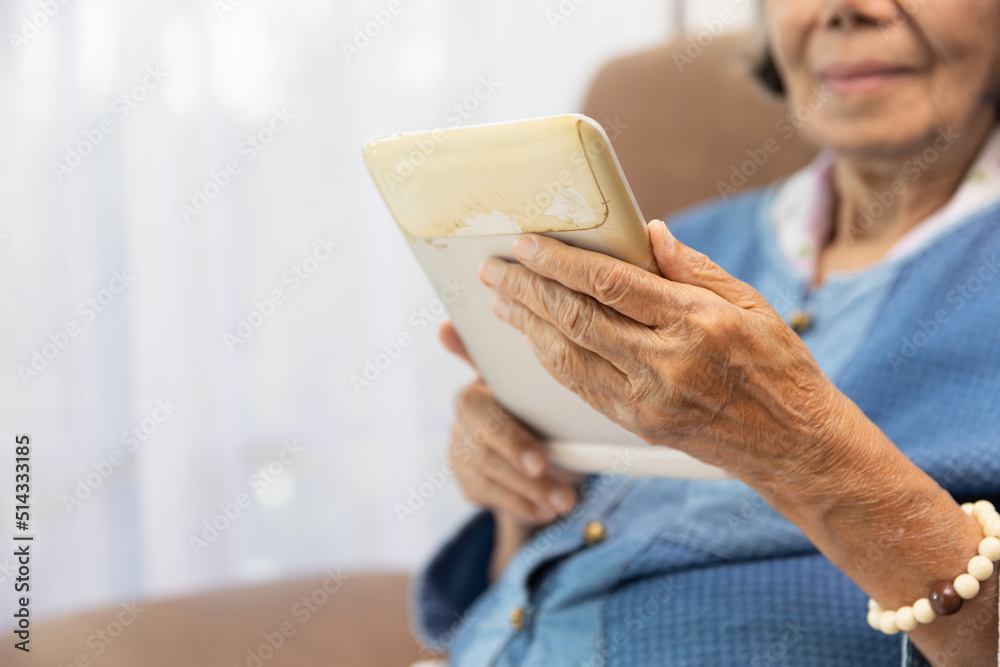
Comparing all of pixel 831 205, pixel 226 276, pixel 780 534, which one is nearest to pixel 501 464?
pixel 780 534

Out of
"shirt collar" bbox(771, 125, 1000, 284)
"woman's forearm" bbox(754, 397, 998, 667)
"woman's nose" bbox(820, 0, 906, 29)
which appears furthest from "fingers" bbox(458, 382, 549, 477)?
"woman's nose" bbox(820, 0, 906, 29)

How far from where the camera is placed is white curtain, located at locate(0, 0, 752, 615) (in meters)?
1.19

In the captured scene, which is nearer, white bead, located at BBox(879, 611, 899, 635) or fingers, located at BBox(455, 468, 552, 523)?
white bead, located at BBox(879, 611, 899, 635)

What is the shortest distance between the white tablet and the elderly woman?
A: 0.06 ft

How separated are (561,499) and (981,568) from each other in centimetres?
34

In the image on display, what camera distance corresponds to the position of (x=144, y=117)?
1234 mm

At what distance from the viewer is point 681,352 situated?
445 mm

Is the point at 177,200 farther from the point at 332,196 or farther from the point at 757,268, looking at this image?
the point at 757,268

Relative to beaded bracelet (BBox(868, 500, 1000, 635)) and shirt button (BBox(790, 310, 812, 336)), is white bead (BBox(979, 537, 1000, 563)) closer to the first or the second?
beaded bracelet (BBox(868, 500, 1000, 635))

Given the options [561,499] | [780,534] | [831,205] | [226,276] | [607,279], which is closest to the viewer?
[607,279]

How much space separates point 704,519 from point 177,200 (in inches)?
37.4

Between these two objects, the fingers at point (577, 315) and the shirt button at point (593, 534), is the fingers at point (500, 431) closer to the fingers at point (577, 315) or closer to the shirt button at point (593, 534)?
the shirt button at point (593, 534)

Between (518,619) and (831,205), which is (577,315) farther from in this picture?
(831,205)

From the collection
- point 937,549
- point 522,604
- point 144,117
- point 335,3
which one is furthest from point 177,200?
point 937,549
